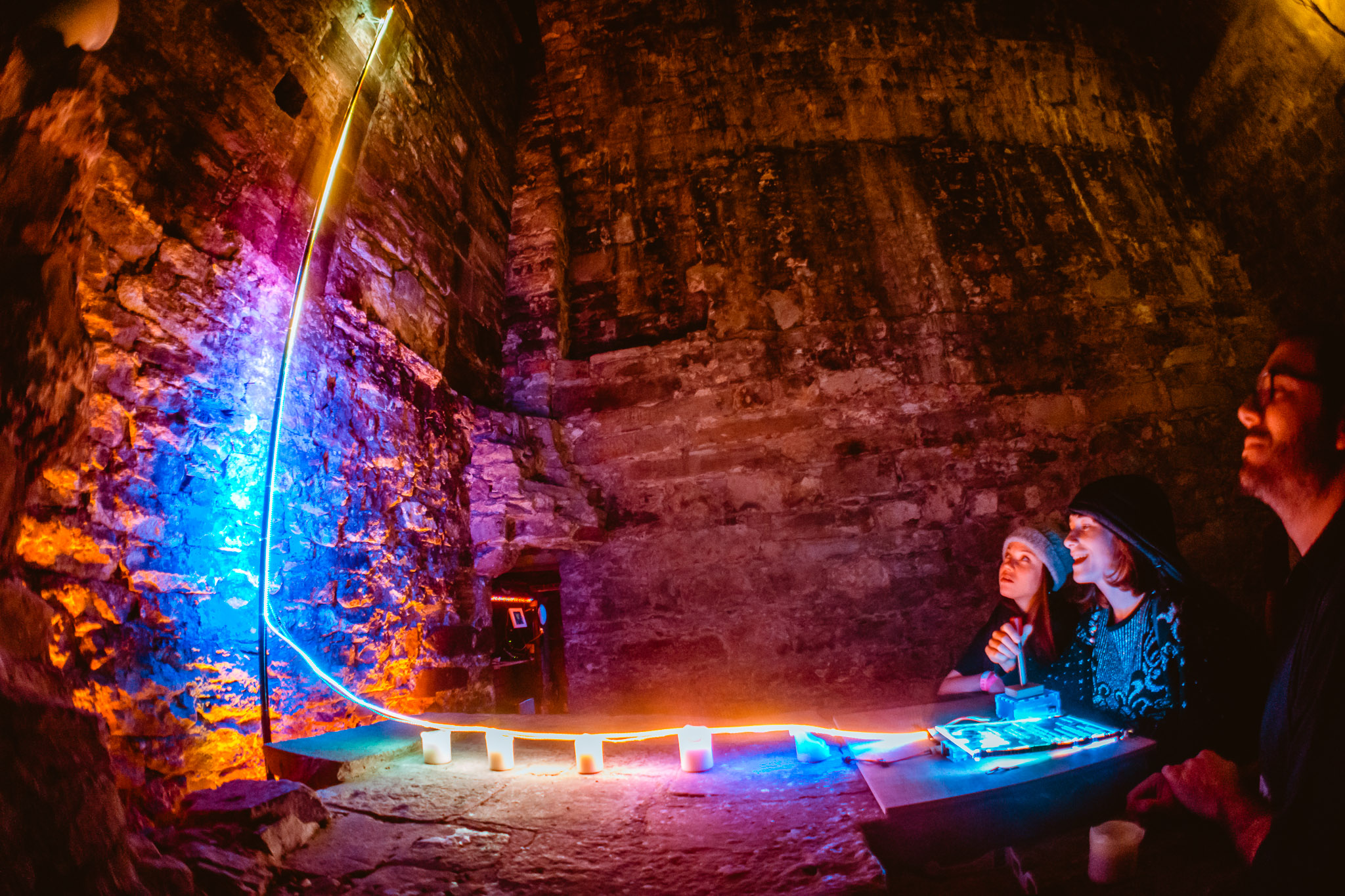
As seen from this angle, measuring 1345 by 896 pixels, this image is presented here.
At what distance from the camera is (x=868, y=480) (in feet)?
12.8

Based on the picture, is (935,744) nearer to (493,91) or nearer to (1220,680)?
(1220,680)

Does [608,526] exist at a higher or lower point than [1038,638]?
higher

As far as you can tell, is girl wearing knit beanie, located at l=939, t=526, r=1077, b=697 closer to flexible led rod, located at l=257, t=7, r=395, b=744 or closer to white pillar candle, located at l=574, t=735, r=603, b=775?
white pillar candle, located at l=574, t=735, r=603, b=775

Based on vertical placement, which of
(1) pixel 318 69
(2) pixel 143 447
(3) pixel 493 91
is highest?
(3) pixel 493 91

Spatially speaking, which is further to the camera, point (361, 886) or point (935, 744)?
point (935, 744)

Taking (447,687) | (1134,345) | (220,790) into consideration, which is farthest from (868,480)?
(220,790)

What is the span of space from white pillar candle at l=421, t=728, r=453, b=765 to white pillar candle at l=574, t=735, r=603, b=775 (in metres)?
0.57

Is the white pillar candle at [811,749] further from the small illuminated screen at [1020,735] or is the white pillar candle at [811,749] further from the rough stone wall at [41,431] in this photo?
the rough stone wall at [41,431]

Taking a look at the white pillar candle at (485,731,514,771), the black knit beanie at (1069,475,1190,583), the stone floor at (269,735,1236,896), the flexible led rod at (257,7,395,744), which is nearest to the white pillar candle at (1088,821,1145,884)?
the stone floor at (269,735,1236,896)

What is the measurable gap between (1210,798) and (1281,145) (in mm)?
5128

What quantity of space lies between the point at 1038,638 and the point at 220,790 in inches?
119

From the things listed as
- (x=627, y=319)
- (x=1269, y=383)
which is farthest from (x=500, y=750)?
(x=627, y=319)

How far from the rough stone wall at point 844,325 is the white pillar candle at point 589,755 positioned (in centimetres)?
167

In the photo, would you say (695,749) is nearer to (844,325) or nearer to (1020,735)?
(1020,735)
